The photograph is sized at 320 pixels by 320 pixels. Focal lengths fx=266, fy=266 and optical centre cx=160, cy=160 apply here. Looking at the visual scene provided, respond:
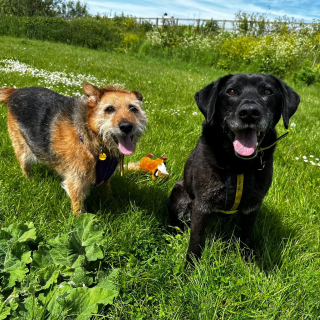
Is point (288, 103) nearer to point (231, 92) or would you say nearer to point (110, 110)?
point (231, 92)

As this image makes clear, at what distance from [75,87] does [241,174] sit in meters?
5.85

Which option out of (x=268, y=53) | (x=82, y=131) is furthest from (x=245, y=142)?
(x=268, y=53)

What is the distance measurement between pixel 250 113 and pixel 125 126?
1092 mm

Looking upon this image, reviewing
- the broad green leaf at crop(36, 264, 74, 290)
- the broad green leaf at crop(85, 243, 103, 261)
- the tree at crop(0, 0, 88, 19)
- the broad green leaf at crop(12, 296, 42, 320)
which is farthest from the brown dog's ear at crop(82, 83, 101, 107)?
the tree at crop(0, 0, 88, 19)

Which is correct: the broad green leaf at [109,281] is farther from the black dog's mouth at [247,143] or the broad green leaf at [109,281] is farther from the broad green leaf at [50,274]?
the black dog's mouth at [247,143]

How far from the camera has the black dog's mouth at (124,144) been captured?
2.54 meters

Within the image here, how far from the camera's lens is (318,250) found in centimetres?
246

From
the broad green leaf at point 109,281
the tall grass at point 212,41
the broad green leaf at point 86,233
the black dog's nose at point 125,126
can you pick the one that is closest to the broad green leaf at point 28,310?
the broad green leaf at point 109,281

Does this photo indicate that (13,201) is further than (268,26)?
No

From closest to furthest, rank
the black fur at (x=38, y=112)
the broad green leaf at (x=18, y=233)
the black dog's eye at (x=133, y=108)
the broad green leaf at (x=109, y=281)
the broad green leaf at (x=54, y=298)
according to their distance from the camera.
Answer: the broad green leaf at (x=54, y=298) → the broad green leaf at (x=109, y=281) → the broad green leaf at (x=18, y=233) → the black dog's eye at (x=133, y=108) → the black fur at (x=38, y=112)

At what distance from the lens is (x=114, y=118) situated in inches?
97.3

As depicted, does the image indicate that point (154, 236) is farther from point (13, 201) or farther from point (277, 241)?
point (13, 201)

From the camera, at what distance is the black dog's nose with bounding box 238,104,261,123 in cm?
196

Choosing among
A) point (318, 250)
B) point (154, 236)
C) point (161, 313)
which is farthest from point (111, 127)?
point (318, 250)
